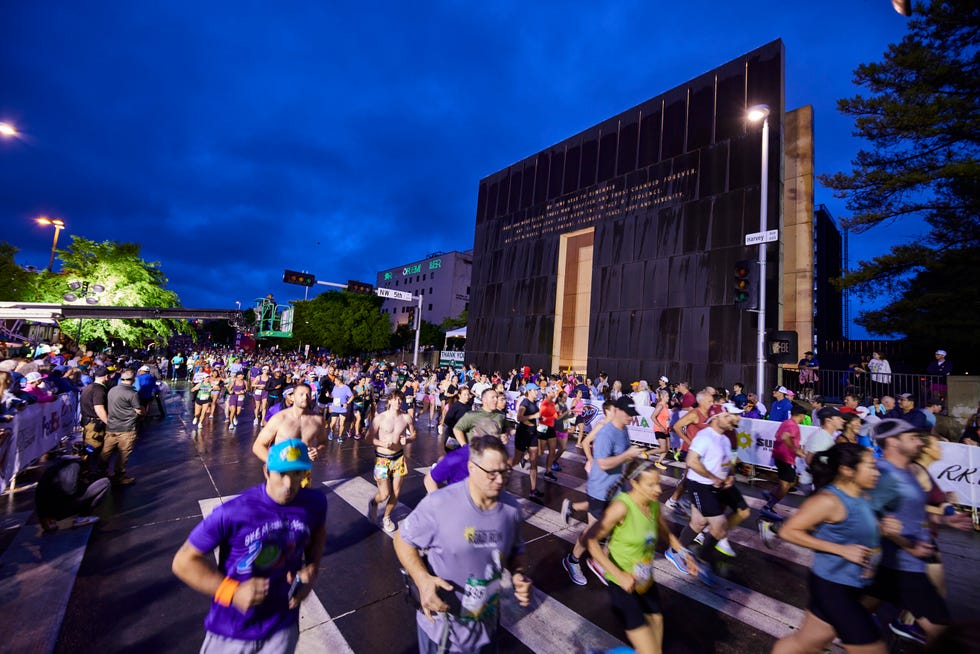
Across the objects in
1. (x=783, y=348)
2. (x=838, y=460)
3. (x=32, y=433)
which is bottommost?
(x=32, y=433)

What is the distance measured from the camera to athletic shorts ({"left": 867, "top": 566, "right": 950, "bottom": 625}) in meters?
2.95

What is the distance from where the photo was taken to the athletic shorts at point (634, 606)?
2818mm

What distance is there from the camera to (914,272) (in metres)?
14.1

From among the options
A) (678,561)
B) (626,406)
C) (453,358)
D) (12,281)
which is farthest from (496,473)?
(12,281)

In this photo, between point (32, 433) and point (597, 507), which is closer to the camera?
point (597, 507)

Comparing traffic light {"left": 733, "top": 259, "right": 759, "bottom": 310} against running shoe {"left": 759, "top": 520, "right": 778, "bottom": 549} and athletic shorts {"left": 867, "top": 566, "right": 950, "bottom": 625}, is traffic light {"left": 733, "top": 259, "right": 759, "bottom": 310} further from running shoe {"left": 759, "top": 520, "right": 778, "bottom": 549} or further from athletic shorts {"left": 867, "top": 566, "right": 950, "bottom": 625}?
athletic shorts {"left": 867, "top": 566, "right": 950, "bottom": 625}

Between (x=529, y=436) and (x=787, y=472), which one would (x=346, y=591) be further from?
(x=787, y=472)

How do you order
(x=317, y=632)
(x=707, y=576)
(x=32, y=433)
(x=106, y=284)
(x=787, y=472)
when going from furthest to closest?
(x=106, y=284)
(x=32, y=433)
(x=787, y=472)
(x=707, y=576)
(x=317, y=632)

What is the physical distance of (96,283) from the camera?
20984 millimetres

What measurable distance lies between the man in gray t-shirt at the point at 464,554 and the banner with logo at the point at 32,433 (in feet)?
23.9

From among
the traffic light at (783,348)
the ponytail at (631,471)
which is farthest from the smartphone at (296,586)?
the traffic light at (783,348)

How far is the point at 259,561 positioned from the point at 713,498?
4.79 meters

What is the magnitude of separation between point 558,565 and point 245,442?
878 centimetres

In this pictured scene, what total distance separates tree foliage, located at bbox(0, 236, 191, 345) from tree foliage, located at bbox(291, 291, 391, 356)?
29.8m
